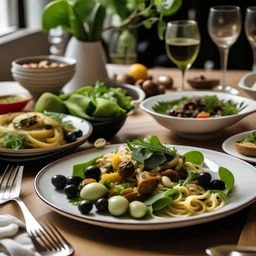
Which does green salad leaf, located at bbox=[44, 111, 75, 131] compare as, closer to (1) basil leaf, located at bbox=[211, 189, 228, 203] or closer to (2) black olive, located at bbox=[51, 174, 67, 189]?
(2) black olive, located at bbox=[51, 174, 67, 189]

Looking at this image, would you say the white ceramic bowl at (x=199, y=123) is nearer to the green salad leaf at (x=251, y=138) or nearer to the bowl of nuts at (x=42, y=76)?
the green salad leaf at (x=251, y=138)

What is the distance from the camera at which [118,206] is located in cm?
95

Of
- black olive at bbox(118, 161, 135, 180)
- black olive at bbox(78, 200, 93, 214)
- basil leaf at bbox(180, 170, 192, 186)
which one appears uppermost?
black olive at bbox(118, 161, 135, 180)

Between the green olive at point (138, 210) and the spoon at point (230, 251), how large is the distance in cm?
15

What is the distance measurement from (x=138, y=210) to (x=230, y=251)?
0.59ft

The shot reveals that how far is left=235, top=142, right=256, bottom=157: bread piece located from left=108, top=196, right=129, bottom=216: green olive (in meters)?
0.40

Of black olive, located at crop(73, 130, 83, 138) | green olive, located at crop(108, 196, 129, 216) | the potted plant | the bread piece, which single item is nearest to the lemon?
the potted plant

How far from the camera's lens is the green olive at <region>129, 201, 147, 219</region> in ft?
3.07

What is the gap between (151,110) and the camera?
5.06ft

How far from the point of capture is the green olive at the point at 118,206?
0.95 m

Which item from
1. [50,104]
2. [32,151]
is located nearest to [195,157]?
[32,151]

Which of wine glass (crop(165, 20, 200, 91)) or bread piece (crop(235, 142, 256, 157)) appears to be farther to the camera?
wine glass (crop(165, 20, 200, 91))

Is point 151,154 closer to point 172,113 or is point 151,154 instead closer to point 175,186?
point 175,186

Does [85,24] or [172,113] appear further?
[85,24]
